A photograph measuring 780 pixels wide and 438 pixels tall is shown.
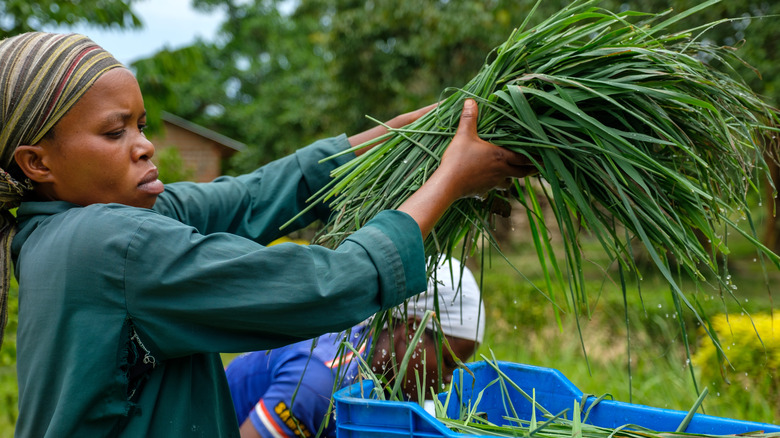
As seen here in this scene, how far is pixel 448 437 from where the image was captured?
1101mm

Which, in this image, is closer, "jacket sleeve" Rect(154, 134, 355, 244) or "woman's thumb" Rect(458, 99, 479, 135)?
"woman's thumb" Rect(458, 99, 479, 135)

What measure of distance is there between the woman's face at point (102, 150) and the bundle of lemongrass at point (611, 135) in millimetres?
446

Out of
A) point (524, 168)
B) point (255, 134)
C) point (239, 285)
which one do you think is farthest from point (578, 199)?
point (255, 134)

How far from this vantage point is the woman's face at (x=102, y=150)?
132cm

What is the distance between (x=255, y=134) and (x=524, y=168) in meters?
22.8

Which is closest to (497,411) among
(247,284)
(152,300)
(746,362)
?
(247,284)

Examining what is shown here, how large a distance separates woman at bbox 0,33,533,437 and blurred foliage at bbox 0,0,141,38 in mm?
4149

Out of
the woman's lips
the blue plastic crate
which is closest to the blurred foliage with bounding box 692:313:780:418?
the blue plastic crate

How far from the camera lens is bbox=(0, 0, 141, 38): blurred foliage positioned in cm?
542

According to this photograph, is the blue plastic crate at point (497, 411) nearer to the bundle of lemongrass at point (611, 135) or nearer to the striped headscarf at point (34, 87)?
the bundle of lemongrass at point (611, 135)

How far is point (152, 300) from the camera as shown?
118cm

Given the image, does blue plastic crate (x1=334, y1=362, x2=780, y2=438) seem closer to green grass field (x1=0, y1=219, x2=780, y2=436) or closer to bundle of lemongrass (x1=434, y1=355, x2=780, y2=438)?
bundle of lemongrass (x1=434, y1=355, x2=780, y2=438)

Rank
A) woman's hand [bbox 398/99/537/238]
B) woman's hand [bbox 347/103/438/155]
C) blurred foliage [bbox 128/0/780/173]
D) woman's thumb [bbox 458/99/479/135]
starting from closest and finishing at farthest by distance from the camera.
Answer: woman's hand [bbox 398/99/537/238], woman's thumb [bbox 458/99/479/135], woman's hand [bbox 347/103/438/155], blurred foliage [bbox 128/0/780/173]

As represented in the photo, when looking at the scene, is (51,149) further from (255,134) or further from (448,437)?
(255,134)
